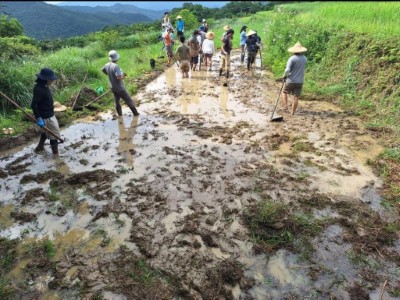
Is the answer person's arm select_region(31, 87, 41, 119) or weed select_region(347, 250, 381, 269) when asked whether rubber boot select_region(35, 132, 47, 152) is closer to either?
person's arm select_region(31, 87, 41, 119)

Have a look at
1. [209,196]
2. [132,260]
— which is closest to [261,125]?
[209,196]

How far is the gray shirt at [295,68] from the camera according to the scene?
746 centimetres

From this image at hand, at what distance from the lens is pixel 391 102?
759 cm

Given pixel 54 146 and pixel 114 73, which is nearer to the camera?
pixel 54 146

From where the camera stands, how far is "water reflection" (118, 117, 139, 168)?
20.6 feet

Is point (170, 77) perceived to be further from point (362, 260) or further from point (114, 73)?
point (362, 260)

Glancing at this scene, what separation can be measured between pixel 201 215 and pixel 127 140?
10.7ft

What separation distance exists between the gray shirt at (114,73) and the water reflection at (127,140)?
0.87 m

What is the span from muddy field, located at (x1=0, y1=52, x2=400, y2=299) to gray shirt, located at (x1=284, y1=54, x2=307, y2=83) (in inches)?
41.4

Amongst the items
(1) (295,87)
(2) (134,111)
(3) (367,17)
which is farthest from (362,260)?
(3) (367,17)

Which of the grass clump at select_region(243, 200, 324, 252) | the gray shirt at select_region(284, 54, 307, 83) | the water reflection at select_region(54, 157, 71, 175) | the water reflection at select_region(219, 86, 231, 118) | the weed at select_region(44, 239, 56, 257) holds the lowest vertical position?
the water reflection at select_region(54, 157, 71, 175)

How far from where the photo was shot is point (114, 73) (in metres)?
7.69

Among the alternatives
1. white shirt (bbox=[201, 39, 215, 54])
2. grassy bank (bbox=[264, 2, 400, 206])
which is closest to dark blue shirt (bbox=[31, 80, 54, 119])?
grassy bank (bbox=[264, 2, 400, 206])

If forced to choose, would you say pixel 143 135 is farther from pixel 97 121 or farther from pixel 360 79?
pixel 360 79
